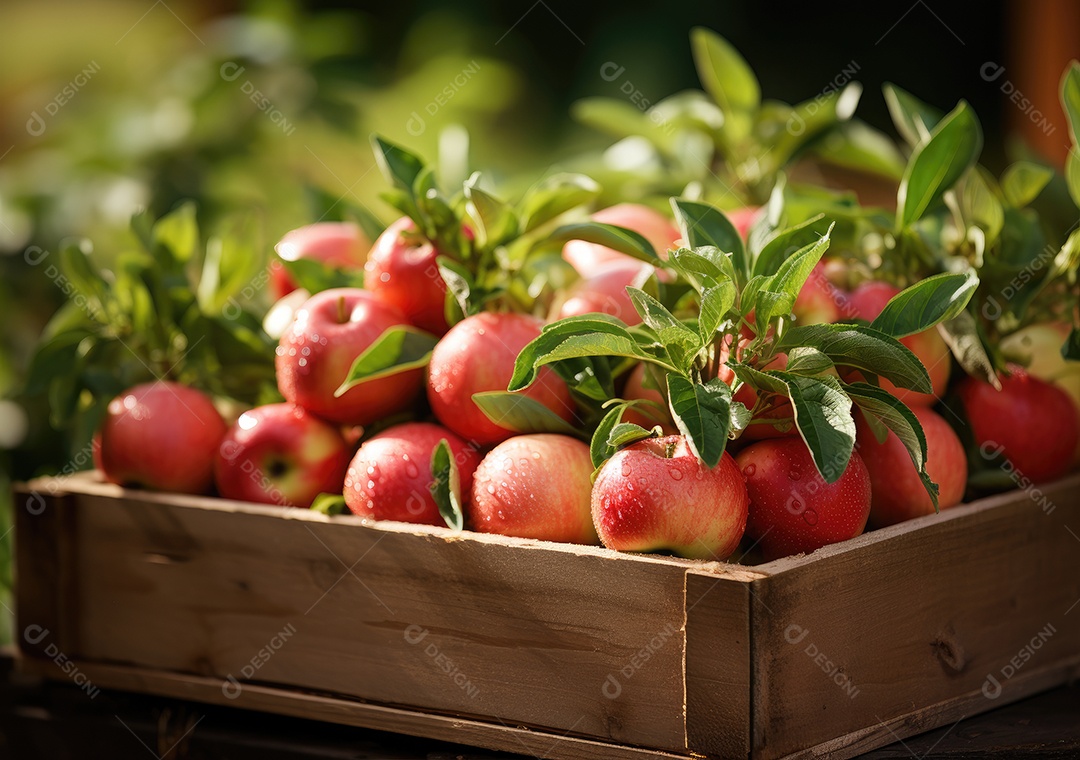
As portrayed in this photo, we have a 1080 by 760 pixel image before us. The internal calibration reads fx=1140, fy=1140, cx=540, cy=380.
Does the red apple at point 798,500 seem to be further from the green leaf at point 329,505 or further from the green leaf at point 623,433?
the green leaf at point 329,505

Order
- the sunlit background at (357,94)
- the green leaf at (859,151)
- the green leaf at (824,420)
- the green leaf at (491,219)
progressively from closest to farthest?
the green leaf at (824,420) → the green leaf at (491,219) → the green leaf at (859,151) → the sunlit background at (357,94)

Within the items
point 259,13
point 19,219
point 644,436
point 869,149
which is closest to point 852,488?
point 644,436

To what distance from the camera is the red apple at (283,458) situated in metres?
Result: 1.09

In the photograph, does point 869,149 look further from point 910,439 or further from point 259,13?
point 259,13

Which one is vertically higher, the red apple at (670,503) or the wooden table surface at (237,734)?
the red apple at (670,503)

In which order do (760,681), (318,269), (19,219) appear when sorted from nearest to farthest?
(760,681) < (318,269) < (19,219)

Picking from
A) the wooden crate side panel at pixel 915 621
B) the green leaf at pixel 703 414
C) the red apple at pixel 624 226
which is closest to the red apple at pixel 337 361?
the red apple at pixel 624 226

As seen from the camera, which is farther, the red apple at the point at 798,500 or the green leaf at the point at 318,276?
the green leaf at the point at 318,276

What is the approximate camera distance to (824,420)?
810 millimetres

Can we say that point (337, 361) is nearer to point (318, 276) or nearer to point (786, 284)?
point (318, 276)

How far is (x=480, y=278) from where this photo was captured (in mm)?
1105

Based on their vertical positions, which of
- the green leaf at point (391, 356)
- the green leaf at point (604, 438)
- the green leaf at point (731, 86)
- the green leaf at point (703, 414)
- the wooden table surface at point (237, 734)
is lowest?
the wooden table surface at point (237, 734)

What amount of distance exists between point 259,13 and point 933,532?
2.21 meters

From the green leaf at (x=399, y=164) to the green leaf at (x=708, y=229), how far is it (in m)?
0.27
